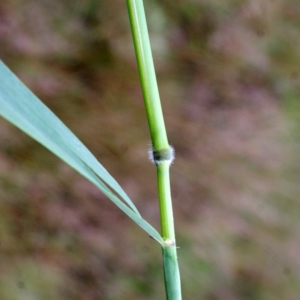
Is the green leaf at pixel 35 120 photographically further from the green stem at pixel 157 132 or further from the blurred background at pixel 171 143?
the blurred background at pixel 171 143

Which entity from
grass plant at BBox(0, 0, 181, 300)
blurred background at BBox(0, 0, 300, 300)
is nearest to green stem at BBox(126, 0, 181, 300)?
grass plant at BBox(0, 0, 181, 300)

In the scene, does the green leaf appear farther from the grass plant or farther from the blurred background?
the blurred background

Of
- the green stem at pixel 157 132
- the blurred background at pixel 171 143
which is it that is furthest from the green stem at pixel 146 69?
the blurred background at pixel 171 143

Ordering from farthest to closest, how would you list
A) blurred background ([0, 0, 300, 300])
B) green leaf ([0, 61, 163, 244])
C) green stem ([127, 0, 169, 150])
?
1. blurred background ([0, 0, 300, 300])
2. green stem ([127, 0, 169, 150])
3. green leaf ([0, 61, 163, 244])

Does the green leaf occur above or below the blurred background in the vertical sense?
below

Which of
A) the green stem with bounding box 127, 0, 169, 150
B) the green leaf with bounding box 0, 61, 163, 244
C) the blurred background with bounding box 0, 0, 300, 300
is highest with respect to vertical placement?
A: the blurred background with bounding box 0, 0, 300, 300

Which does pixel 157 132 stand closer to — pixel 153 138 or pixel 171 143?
pixel 153 138

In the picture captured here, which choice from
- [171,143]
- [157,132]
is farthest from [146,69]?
[171,143]
